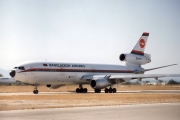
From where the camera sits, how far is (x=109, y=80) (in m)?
50.8

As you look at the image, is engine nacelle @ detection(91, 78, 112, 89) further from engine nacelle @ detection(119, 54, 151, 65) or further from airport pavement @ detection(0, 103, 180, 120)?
airport pavement @ detection(0, 103, 180, 120)

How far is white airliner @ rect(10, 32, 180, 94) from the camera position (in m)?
45.5

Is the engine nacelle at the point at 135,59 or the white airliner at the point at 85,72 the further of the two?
the engine nacelle at the point at 135,59

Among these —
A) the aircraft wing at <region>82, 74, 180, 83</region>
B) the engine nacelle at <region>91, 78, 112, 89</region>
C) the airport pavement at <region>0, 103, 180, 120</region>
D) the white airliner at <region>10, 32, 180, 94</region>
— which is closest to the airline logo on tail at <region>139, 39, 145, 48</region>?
the white airliner at <region>10, 32, 180, 94</region>

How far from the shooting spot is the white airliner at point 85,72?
45.5 meters

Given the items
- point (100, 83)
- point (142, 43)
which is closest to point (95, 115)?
point (100, 83)

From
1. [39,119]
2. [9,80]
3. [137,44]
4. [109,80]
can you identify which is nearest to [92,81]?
[109,80]

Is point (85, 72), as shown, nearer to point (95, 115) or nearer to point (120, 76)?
point (120, 76)

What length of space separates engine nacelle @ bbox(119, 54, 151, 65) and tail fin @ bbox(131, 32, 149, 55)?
0.83m

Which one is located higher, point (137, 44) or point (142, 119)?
point (137, 44)

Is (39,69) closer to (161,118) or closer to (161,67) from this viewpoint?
(161,67)

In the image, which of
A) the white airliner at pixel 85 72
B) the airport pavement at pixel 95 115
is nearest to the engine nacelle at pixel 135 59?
the white airliner at pixel 85 72

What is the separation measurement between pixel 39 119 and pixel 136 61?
45339 millimetres

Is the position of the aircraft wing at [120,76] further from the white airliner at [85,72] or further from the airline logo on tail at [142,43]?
the airline logo on tail at [142,43]
